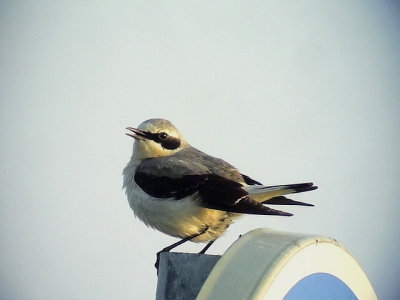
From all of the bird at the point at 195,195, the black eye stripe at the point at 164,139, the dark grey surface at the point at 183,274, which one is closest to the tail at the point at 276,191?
the bird at the point at 195,195

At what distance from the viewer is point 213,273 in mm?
2092

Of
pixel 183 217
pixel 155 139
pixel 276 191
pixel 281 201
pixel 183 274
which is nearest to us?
pixel 183 274

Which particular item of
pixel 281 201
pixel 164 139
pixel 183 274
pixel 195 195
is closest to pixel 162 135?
pixel 164 139

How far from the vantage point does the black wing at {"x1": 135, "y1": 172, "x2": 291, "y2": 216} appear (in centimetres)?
410

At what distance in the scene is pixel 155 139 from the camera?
201 inches

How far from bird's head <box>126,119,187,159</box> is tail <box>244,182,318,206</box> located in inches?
39.6

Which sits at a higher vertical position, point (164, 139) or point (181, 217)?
point (164, 139)

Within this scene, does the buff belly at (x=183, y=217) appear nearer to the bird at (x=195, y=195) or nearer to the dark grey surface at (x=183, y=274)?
the bird at (x=195, y=195)

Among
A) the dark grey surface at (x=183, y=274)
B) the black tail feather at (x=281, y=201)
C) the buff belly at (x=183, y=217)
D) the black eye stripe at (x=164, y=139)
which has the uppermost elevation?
the black eye stripe at (x=164, y=139)

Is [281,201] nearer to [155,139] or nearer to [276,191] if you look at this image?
[276,191]

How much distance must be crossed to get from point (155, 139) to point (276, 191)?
1340 mm

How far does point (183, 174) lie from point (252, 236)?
2.32m

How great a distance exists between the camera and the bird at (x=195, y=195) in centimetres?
419

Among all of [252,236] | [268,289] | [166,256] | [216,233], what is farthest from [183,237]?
[268,289]
